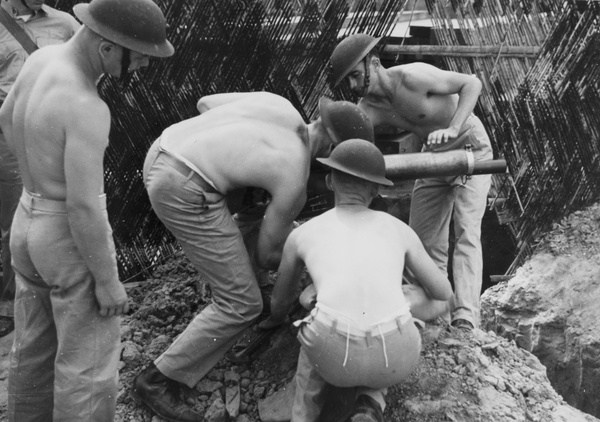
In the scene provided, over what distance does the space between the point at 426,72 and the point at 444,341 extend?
5.41ft

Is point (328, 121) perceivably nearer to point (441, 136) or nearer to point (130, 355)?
point (441, 136)

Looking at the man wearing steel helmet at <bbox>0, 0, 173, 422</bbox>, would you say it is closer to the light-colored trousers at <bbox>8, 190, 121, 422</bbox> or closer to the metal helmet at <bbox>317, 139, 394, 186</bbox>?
the light-colored trousers at <bbox>8, 190, 121, 422</bbox>

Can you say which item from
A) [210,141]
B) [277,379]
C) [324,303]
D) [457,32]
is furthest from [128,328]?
[457,32]

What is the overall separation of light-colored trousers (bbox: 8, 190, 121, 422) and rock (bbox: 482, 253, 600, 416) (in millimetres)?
3682

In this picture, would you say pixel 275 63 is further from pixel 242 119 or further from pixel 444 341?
pixel 444 341

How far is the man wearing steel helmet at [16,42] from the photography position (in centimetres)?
534

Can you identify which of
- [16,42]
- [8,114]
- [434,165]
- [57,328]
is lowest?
[57,328]

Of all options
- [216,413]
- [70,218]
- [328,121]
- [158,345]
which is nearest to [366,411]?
[216,413]

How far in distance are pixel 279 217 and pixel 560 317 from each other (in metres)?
3.10

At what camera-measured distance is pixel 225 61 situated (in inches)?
238

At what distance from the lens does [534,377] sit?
469 cm

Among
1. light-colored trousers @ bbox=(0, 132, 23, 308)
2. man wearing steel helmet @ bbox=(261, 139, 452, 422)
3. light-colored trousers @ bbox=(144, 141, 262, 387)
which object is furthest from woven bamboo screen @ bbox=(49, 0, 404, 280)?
man wearing steel helmet @ bbox=(261, 139, 452, 422)

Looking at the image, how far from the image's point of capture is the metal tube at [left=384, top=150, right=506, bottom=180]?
4613mm

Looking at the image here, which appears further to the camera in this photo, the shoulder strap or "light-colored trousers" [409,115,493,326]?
the shoulder strap
